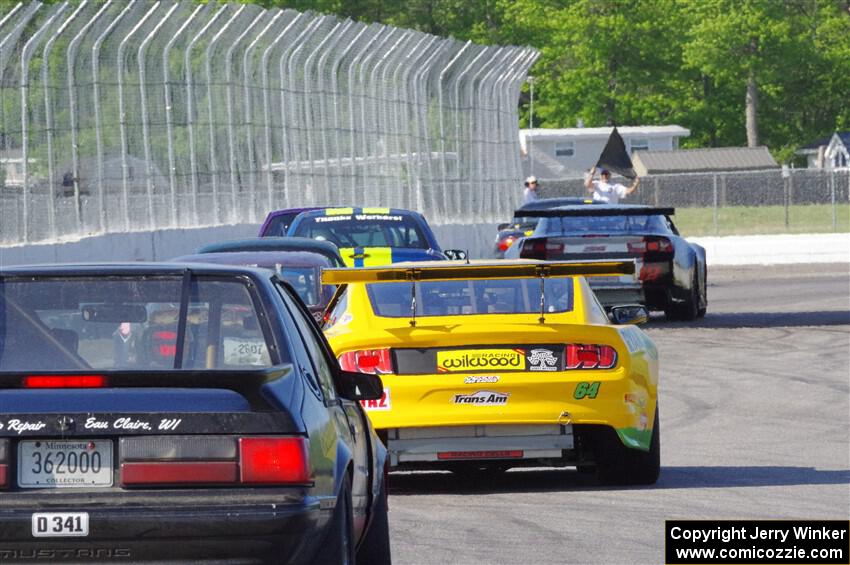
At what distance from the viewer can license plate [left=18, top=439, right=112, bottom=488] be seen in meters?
5.62

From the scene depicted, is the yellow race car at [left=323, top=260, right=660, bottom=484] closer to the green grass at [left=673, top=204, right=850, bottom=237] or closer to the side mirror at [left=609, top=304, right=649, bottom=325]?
the side mirror at [left=609, top=304, right=649, bottom=325]

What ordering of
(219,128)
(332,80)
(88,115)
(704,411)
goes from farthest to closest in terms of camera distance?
(332,80), (219,128), (88,115), (704,411)

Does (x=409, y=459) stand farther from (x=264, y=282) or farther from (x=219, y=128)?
(x=219, y=128)

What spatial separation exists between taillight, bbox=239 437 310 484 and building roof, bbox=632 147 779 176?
88.7 meters

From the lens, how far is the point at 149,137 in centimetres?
2591

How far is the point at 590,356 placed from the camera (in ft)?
32.7

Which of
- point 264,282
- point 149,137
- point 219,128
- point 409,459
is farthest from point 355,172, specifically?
point 264,282

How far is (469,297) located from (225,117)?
18.2 metres

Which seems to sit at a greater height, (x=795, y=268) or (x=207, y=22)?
(x=207, y=22)

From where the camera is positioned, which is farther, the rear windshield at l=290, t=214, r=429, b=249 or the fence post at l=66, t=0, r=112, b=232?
the fence post at l=66, t=0, r=112, b=232

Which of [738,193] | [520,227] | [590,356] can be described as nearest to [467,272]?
[590,356]

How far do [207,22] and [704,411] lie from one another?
13855 mm

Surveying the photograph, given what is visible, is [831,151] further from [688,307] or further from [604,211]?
[604,211]

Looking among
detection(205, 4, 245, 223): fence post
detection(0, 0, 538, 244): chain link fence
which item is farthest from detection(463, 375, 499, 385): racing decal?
detection(205, 4, 245, 223): fence post
